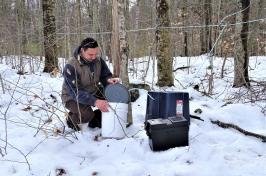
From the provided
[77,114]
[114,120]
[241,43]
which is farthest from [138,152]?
[241,43]

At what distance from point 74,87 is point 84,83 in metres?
0.19

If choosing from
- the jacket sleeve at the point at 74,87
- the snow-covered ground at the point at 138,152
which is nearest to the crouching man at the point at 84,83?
the jacket sleeve at the point at 74,87

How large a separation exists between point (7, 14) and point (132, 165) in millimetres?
14561

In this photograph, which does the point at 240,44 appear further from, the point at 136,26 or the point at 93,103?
the point at 136,26

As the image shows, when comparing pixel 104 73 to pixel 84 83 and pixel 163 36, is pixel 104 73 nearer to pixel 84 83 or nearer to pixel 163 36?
pixel 84 83

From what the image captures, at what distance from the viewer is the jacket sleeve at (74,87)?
3.97 m

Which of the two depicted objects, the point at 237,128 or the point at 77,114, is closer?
the point at 237,128

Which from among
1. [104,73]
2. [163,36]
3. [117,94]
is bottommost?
[117,94]

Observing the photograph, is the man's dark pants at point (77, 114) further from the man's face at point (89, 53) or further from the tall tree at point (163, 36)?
the tall tree at point (163, 36)

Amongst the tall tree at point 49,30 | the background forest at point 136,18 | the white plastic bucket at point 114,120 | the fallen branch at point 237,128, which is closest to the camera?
the fallen branch at point 237,128

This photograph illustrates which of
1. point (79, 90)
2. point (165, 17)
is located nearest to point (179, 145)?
point (79, 90)

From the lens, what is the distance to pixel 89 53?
13.3 ft

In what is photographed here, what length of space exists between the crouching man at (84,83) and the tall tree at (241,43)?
11.0 ft

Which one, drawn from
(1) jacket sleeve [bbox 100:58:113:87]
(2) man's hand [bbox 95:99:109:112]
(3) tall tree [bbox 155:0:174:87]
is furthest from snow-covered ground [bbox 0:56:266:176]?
(3) tall tree [bbox 155:0:174:87]
